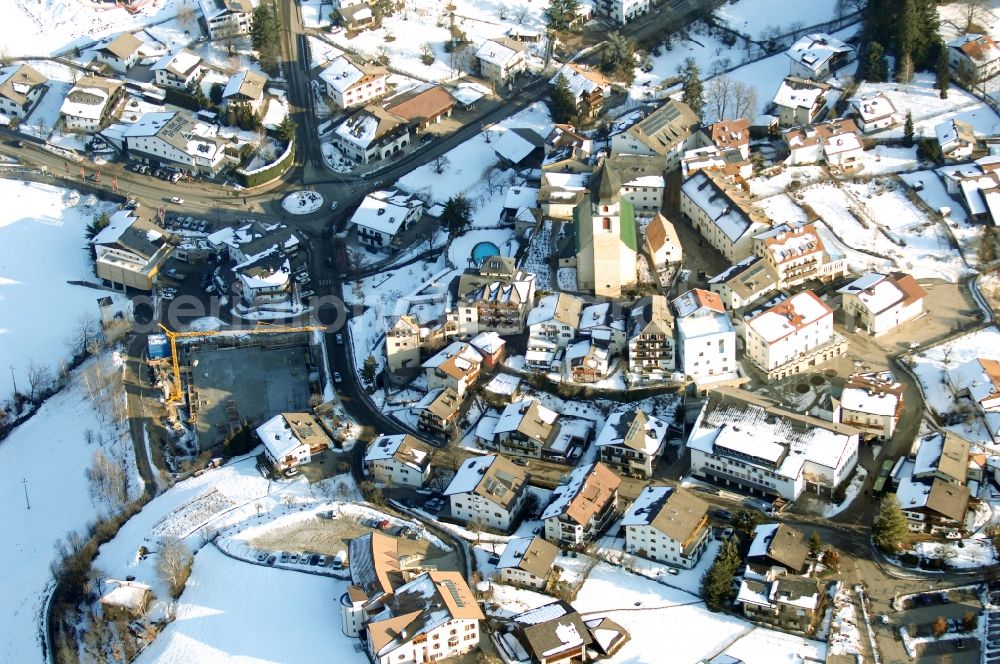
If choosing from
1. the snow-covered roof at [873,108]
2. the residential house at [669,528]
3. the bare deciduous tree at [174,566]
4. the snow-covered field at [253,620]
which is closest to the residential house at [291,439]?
the bare deciduous tree at [174,566]

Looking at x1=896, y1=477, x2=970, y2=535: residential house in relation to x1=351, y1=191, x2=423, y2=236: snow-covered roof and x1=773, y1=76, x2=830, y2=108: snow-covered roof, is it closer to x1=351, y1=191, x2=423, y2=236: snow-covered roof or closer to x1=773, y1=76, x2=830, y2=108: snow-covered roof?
x1=773, y1=76, x2=830, y2=108: snow-covered roof

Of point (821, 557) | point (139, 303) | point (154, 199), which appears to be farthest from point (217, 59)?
point (821, 557)

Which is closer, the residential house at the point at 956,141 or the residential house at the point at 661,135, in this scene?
the residential house at the point at 956,141

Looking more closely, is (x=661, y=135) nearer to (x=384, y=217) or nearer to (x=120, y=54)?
(x=384, y=217)

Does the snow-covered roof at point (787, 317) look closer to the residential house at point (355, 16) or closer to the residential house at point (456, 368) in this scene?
the residential house at point (456, 368)

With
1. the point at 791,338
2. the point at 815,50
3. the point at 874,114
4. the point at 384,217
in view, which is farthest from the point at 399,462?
the point at 815,50

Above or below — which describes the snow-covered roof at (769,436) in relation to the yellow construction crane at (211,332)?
above

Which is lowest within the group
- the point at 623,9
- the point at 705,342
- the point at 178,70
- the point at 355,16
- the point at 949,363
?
the point at 949,363
